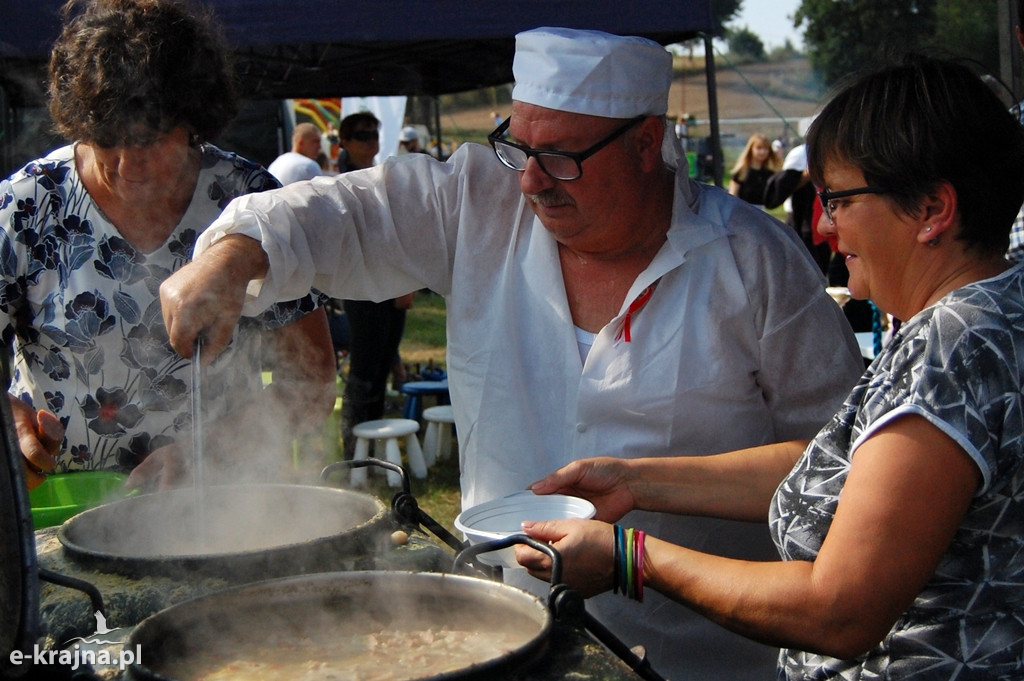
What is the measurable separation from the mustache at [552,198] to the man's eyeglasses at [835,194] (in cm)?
60

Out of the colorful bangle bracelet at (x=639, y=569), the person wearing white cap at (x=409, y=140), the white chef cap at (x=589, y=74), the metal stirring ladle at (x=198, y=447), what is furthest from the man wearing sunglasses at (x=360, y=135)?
the colorful bangle bracelet at (x=639, y=569)

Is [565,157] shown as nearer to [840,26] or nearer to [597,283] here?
[597,283]

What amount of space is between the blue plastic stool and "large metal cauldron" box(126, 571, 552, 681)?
4.77 metres

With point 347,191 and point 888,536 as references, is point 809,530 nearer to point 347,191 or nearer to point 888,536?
point 888,536

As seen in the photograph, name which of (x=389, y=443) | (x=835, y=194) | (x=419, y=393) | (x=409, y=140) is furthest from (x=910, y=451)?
(x=409, y=140)

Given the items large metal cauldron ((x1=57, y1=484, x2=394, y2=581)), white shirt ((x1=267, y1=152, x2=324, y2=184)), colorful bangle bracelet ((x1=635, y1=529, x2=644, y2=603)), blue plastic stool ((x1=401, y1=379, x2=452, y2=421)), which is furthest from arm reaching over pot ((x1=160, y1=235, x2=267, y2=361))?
white shirt ((x1=267, y1=152, x2=324, y2=184))

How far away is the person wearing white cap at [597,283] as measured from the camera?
6.43 feet

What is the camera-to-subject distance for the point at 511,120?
6.73 feet

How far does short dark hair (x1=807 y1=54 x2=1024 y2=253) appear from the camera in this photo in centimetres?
135

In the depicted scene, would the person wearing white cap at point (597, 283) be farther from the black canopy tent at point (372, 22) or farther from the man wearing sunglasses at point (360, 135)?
the man wearing sunglasses at point (360, 135)

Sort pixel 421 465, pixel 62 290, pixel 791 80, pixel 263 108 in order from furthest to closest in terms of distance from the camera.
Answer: pixel 791 80 → pixel 263 108 → pixel 421 465 → pixel 62 290

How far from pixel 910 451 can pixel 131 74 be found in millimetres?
1864

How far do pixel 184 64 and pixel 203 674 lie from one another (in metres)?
1.55

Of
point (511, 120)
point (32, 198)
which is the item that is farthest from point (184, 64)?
point (511, 120)
